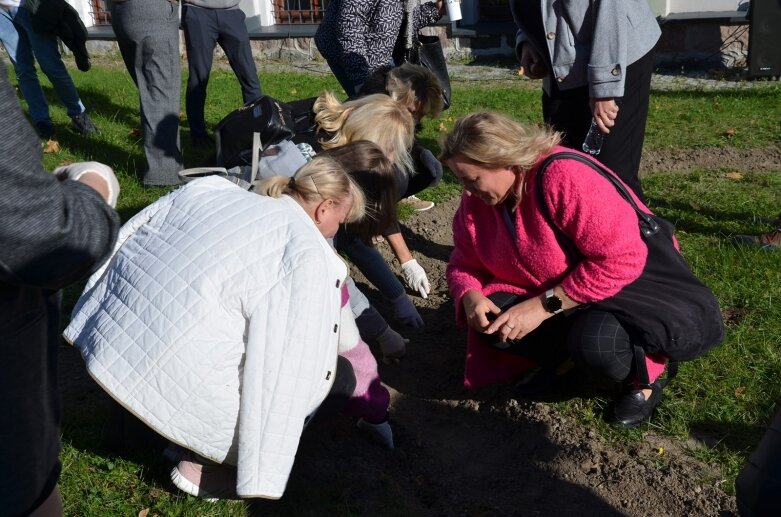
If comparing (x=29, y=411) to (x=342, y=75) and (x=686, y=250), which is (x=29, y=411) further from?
(x=342, y=75)

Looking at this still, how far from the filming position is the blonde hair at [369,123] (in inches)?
142

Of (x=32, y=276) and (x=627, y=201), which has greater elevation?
(x=32, y=276)

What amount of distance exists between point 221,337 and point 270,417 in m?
0.26

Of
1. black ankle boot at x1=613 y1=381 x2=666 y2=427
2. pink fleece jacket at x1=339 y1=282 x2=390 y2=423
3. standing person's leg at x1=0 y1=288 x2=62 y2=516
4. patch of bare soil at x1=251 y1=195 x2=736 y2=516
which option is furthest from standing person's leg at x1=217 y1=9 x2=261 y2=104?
standing person's leg at x1=0 y1=288 x2=62 y2=516

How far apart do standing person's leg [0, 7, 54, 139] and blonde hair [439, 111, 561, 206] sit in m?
4.79

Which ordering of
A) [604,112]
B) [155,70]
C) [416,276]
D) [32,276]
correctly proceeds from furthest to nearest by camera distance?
[155,70]
[416,276]
[604,112]
[32,276]

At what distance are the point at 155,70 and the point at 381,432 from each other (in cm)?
331

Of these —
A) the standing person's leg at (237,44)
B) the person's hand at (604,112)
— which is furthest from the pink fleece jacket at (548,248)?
the standing person's leg at (237,44)

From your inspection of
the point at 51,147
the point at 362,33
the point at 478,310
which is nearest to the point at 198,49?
the point at 51,147

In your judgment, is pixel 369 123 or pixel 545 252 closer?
pixel 545 252

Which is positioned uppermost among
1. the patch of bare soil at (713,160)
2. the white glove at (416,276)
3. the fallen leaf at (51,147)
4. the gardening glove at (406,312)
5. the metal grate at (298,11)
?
the metal grate at (298,11)

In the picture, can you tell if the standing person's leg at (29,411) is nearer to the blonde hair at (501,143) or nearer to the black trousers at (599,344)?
the blonde hair at (501,143)

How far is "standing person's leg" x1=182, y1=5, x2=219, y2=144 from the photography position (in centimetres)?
645

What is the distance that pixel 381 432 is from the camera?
125 inches
